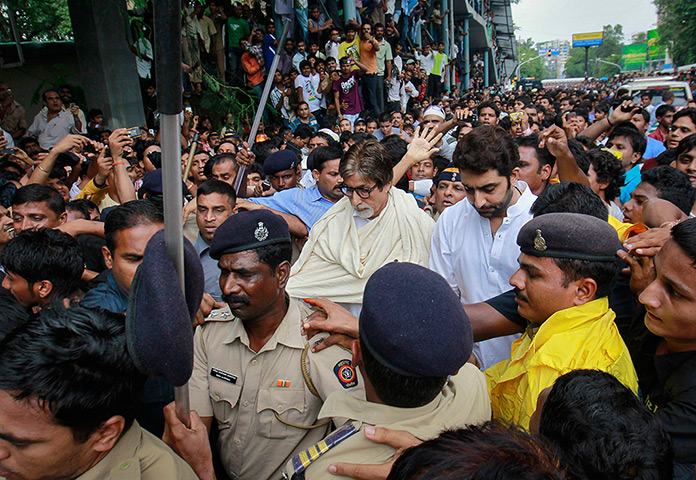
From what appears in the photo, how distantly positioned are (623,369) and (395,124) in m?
8.89

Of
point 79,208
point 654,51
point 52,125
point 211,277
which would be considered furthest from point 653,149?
point 654,51

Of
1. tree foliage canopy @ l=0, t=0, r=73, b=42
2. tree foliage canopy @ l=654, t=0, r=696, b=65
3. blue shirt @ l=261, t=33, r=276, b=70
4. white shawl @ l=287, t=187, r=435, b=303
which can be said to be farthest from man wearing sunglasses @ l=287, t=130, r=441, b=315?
tree foliage canopy @ l=654, t=0, r=696, b=65

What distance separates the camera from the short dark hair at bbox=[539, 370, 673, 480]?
1.19m

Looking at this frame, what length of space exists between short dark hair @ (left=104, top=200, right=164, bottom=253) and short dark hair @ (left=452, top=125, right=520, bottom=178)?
5.72ft

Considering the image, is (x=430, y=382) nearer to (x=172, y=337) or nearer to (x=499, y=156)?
(x=172, y=337)

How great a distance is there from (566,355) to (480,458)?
0.99 meters

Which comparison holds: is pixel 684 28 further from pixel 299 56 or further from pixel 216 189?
pixel 216 189

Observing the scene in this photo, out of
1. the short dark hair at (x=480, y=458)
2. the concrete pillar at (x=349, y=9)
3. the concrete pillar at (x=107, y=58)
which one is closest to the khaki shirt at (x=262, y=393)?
the short dark hair at (x=480, y=458)

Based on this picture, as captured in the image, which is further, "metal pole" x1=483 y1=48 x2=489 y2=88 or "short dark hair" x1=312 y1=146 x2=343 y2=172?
"metal pole" x1=483 y1=48 x2=489 y2=88

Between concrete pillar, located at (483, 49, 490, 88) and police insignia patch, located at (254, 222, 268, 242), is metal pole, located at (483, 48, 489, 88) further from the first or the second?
police insignia patch, located at (254, 222, 268, 242)

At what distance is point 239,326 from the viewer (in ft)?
6.63

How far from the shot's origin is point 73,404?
1.27 m

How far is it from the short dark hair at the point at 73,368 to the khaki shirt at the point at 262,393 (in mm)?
565

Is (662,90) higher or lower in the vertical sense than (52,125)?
lower
